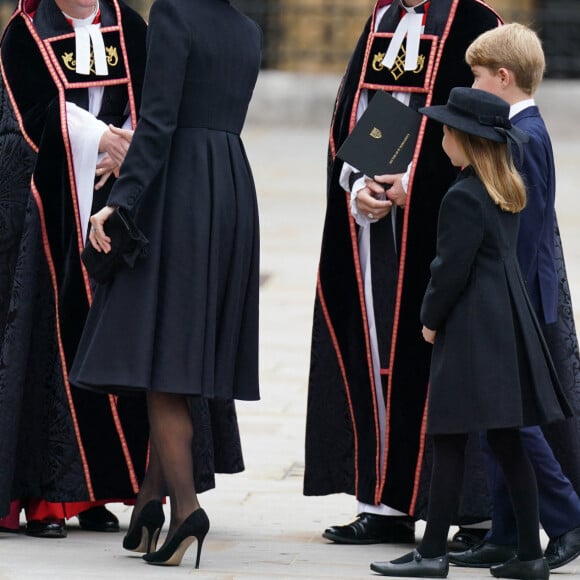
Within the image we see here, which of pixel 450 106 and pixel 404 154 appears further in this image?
pixel 404 154

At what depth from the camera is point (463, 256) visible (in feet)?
16.4

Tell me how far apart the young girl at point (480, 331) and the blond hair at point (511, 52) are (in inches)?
10.3

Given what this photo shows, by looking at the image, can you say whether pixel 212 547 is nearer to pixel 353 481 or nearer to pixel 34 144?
pixel 353 481

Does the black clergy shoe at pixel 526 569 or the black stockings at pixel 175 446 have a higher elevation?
the black stockings at pixel 175 446

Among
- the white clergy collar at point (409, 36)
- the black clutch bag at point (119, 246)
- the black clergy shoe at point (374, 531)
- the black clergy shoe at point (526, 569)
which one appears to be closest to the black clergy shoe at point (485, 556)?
the black clergy shoe at point (526, 569)

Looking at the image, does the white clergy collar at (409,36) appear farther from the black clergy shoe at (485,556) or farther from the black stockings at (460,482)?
the black clergy shoe at (485,556)

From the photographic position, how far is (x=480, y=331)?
5027 mm

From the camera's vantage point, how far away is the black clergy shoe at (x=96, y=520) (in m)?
6.04

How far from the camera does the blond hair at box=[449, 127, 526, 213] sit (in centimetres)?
503

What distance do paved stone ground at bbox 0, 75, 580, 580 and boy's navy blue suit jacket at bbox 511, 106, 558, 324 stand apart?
0.85m

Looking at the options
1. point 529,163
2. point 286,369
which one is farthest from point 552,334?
point 286,369

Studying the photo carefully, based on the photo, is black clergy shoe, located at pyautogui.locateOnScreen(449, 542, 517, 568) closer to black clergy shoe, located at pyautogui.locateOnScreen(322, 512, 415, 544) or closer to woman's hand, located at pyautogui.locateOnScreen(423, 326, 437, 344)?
black clergy shoe, located at pyautogui.locateOnScreen(322, 512, 415, 544)

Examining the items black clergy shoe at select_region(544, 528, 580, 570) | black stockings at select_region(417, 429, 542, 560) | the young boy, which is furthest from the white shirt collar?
black clergy shoe at select_region(544, 528, 580, 570)

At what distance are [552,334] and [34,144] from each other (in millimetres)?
1801
